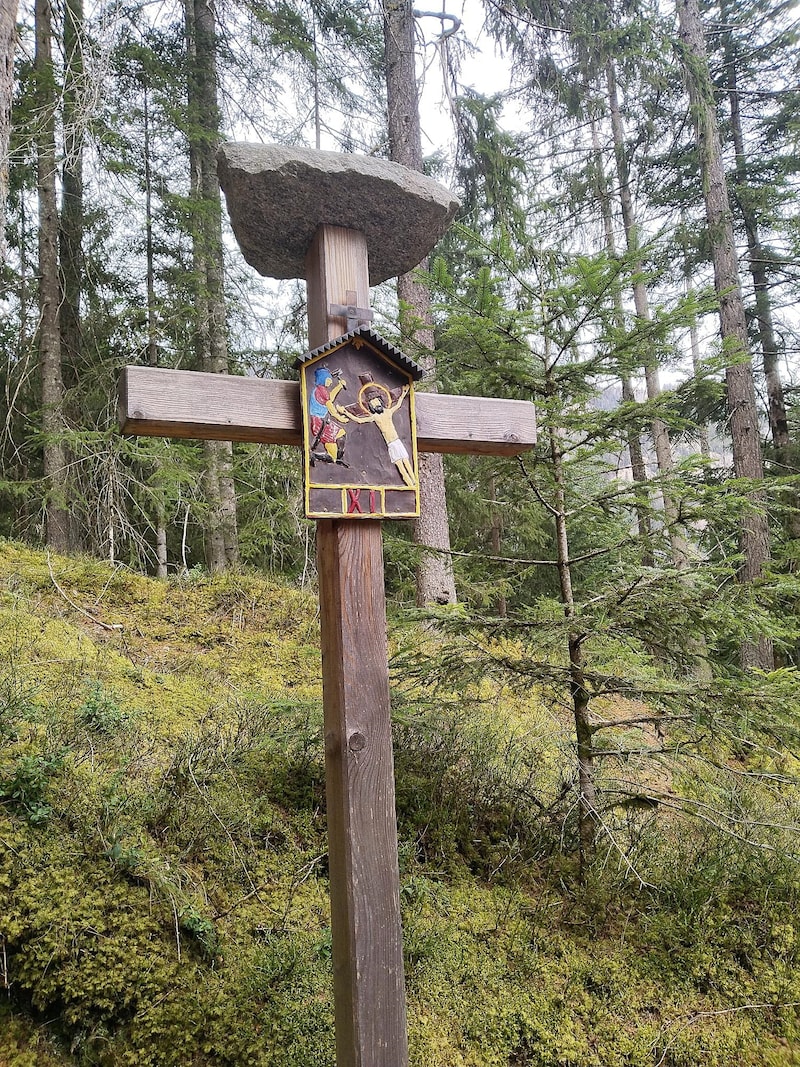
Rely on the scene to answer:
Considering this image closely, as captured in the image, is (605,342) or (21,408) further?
(21,408)

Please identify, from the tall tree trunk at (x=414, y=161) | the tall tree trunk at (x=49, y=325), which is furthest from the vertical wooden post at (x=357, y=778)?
the tall tree trunk at (x=49, y=325)

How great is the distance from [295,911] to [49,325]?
7504 millimetres

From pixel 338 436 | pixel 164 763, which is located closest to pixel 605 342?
pixel 338 436

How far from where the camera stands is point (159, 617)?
5641 millimetres

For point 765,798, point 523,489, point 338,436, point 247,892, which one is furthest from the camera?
Answer: point 765,798

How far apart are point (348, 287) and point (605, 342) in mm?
1590

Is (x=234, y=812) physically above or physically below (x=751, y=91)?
below

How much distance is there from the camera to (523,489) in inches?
138

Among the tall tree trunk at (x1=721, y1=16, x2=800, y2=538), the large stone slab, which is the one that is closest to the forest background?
the large stone slab

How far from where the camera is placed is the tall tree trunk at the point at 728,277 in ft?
26.9

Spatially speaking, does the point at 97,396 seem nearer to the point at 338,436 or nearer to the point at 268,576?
the point at 268,576

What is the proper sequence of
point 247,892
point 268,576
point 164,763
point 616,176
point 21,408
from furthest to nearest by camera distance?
point 616,176, point 21,408, point 268,576, point 164,763, point 247,892

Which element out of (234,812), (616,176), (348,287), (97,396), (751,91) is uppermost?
(751,91)

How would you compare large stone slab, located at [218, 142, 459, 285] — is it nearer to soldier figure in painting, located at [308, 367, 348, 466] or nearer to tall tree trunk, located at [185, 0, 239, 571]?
soldier figure in painting, located at [308, 367, 348, 466]
